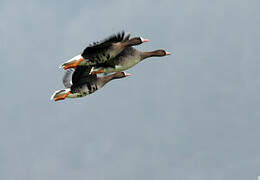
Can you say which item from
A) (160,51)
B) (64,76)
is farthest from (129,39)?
(64,76)

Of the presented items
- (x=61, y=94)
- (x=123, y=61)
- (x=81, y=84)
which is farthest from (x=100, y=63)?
(x=61, y=94)

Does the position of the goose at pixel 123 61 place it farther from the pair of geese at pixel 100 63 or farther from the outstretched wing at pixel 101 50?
the outstretched wing at pixel 101 50

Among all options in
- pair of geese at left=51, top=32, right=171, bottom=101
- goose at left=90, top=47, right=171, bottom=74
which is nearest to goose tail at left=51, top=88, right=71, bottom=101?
pair of geese at left=51, top=32, right=171, bottom=101

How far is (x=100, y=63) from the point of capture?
31797 mm

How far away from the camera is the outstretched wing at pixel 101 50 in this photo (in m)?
30.5

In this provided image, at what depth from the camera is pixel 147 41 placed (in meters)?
31.3

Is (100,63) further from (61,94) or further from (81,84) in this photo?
(61,94)

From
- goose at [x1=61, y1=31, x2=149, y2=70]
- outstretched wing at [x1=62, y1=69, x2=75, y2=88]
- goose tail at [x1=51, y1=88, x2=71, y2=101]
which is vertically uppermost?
goose at [x1=61, y1=31, x2=149, y2=70]

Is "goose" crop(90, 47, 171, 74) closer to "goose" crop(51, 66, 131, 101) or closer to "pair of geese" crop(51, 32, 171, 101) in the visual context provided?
"pair of geese" crop(51, 32, 171, 101)

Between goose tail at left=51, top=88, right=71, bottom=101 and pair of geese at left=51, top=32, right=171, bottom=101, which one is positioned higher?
pair of geese at left=51, top=32, right=171, bottom=101

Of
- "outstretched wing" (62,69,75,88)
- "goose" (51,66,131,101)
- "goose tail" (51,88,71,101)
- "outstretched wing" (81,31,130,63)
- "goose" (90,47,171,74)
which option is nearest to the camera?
"outstretched wing" (81,31,130,63)

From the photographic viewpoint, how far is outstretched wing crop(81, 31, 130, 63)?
30516 mm

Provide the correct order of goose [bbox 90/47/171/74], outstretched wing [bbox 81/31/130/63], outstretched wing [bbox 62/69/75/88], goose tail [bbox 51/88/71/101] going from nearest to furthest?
outstretched wing [bbox 81/31/130/63] → goose [bbox 90/47/171/74] → goose tail [bbox 51/88/71/101] → outstretched wing [bbox 62/69/75/88]

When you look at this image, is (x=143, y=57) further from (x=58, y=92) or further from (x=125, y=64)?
(x=58, y=92)
